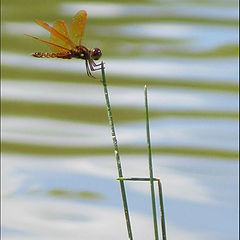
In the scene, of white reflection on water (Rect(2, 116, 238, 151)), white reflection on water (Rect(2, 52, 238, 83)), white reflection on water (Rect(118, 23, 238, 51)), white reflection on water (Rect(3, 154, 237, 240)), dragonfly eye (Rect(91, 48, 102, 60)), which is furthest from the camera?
white reflection on water (Rect(118, 23, 238, 51))

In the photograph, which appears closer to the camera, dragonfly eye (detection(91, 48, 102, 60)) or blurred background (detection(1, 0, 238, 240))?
dragonfly eye (detection(91, 48, 102, 60))

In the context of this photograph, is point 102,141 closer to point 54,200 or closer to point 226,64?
point 54,200

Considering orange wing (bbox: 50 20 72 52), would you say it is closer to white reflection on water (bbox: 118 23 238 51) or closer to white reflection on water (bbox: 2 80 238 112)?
white reflection on water (bbox: 2 80 238 112)

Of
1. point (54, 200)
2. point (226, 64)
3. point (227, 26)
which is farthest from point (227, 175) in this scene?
point (227, 26)

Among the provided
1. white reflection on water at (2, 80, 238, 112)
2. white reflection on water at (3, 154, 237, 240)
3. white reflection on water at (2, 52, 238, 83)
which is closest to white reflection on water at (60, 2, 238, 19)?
white reflection on water at (2, 52, 238, 83)

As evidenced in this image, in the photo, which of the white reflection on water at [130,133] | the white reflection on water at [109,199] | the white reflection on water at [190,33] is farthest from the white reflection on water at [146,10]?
the white reflection on water at [109,199]

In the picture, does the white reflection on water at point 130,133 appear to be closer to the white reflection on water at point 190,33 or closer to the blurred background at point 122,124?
the blurred background at point 122,124
